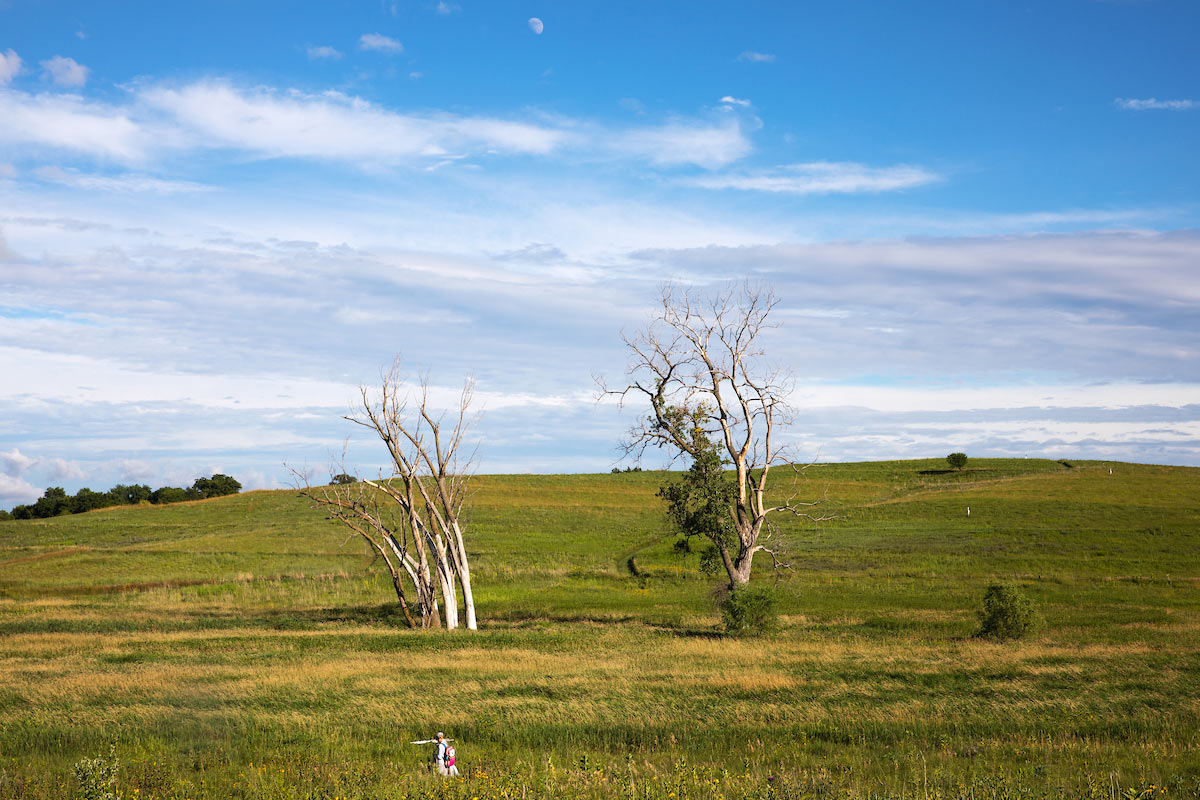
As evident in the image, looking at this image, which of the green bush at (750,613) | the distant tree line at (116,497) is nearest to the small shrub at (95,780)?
the green bush at (750,613)

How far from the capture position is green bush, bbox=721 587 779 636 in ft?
103

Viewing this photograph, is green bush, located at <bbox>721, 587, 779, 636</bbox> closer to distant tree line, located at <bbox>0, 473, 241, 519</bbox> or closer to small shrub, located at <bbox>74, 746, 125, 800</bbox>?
small shrub, located at <bbox>74, 746, 125, 800</bbox>

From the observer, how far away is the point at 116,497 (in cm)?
13138

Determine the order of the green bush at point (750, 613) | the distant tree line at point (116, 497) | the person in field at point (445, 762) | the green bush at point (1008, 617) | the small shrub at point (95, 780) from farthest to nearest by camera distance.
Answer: the distant tree line at point (116, 497) < the green bush at point (750, 613) < the green bush at point (1008, 617) < the person in field at point (445, 762) < the small shrub at point (95, 780)

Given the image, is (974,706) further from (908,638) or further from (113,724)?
(113,724)

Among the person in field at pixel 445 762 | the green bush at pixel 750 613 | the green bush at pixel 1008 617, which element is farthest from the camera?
the green bush at pixel 750 613

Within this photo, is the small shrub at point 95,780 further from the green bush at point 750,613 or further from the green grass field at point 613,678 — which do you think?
the green bush at point 750,613

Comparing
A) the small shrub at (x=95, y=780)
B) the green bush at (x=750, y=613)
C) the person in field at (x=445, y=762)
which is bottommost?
the green bush at (x=750, y=613)

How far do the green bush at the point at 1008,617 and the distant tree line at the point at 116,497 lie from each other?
11542 cm

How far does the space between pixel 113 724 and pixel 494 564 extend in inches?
1576

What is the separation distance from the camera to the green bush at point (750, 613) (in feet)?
103

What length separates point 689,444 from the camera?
122 ft

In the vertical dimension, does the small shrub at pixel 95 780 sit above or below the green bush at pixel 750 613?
above

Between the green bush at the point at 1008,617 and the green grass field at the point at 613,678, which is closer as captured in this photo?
the green grass field at the point at 613,678
